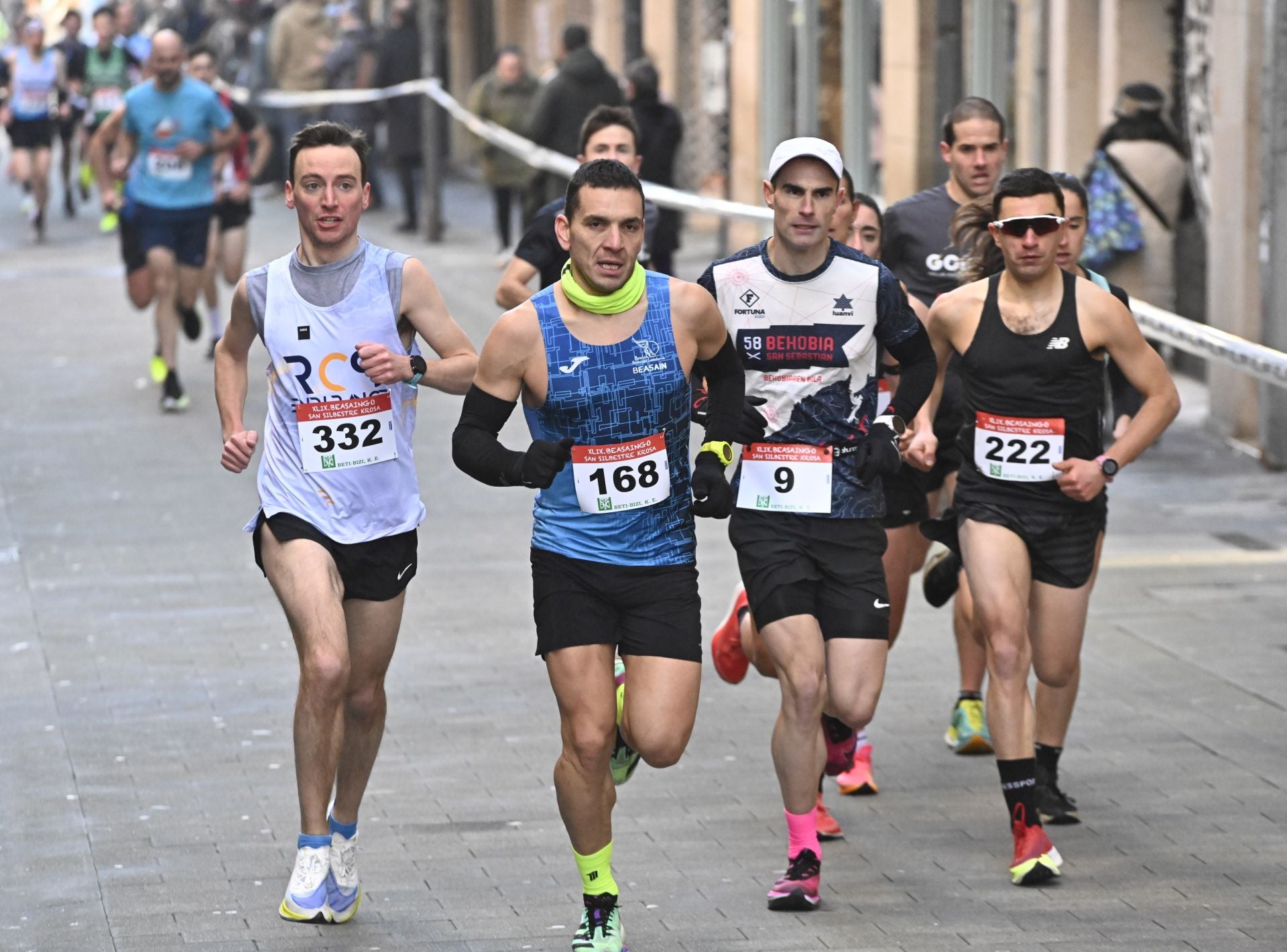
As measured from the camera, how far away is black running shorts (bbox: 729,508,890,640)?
6352 millimetres

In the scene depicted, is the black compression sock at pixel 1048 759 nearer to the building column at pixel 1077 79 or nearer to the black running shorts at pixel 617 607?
the black running shorts at pixel 617 607

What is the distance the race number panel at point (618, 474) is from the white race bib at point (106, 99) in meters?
20.0

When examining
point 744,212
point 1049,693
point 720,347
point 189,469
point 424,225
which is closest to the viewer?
point 720,347

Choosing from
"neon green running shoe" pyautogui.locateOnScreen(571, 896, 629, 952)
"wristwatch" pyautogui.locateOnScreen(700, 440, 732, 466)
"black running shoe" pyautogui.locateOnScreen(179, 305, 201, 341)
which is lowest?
"neon green running shoe" pyautogui.locateOnScreen(571, 896, 629, 952)

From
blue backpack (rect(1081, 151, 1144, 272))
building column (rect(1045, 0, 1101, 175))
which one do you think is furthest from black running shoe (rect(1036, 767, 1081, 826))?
building column (rect(1045, 0, 1101, 175))

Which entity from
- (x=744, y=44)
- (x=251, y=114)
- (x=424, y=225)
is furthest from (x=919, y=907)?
(x=424, y=225)

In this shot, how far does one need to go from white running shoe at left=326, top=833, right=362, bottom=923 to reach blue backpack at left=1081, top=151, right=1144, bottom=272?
828 centimetres

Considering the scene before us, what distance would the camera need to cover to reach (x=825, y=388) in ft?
21.0

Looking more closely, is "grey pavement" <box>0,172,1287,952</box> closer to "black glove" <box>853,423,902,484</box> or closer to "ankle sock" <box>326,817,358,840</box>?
"ankle sock" <box>326,817,358,840</box>

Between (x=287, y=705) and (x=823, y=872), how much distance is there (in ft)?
8.44

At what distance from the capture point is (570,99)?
1883 centimetres

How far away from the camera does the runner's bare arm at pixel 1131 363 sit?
668 cm

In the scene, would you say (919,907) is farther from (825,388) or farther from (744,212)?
(744,212)

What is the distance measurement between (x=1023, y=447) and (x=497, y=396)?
1.70m
